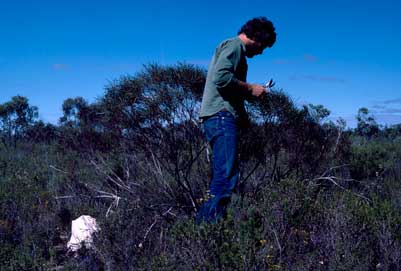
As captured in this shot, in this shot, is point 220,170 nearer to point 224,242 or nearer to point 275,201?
point 275,201

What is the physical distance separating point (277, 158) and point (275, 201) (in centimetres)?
199

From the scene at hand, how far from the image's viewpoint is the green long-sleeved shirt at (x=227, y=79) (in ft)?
12.6

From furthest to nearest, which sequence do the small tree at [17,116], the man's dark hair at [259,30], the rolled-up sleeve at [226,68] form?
the small tree at [17,116], the man's dark hair at [259,30], the rolled-up sleeve at [226,68]

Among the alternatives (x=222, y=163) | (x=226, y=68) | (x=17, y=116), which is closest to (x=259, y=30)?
(x=226, y=68)

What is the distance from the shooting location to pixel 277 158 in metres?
5.73

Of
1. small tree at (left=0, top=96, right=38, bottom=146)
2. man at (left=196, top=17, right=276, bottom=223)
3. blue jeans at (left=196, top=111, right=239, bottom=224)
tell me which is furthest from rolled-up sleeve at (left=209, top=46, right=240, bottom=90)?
small tree at (left=0, top=96, right=38, bottom=146)

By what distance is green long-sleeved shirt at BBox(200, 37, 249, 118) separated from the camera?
383cm

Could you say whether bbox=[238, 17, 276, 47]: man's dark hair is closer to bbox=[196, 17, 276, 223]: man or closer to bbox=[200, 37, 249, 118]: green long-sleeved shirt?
bbox=[196, 17, 276, 223]: man

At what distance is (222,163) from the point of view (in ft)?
12.8

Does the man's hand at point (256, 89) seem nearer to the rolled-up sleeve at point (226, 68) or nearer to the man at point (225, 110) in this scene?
the man at point (225, 110)

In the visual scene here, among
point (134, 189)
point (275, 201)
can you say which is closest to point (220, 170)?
point (275, 201)

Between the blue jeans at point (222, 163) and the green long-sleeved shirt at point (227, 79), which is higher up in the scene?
the green long-sleeved shirt at point (227, 79)

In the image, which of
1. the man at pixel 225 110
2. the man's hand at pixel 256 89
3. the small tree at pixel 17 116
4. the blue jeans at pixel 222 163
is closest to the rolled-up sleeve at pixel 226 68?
the man at pixel 225 110

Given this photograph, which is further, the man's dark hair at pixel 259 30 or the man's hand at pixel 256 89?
the man's dark hair at pixel 259 30
